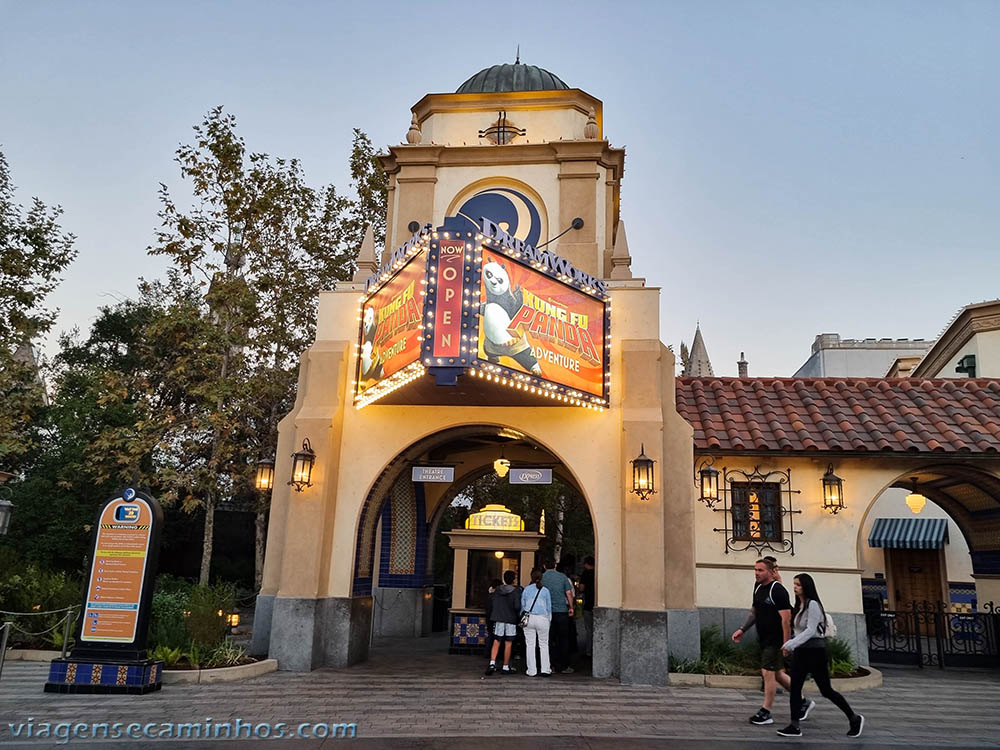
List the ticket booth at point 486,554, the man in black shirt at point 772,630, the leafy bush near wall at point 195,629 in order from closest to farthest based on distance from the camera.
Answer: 1. the man in black shirt at point 772,630
2. the leafy bush near wall at point 195,629
3. the ticket booth at point 486,554

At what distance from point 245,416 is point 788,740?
1783cm

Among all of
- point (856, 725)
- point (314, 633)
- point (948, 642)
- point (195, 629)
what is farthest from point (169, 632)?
point (948, 642)

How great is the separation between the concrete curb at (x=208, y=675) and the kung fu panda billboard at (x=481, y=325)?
445 cm

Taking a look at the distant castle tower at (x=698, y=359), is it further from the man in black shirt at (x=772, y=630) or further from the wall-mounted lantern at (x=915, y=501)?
the man in black shirt at (x=772, y=630)

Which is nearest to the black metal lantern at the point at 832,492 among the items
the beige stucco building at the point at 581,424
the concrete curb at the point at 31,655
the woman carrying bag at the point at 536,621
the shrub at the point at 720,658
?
the beige stucco building at the point at 581,424

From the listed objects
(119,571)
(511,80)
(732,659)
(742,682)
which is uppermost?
(511,80)

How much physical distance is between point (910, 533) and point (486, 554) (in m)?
13.3

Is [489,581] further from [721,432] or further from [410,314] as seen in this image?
[410,314]

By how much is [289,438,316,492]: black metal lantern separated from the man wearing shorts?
3.64 m

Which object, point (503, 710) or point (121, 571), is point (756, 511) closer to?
point (503, 710)

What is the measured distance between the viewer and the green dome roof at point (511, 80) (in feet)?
54.5

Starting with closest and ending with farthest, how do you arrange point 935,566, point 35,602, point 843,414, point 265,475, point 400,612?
point 265,475 → point 35,602 → point 843,414 → point 400,612 → point 935,566

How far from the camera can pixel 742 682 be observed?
1078cm

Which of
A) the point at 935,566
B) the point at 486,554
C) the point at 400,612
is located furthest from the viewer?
the point at 935,566
